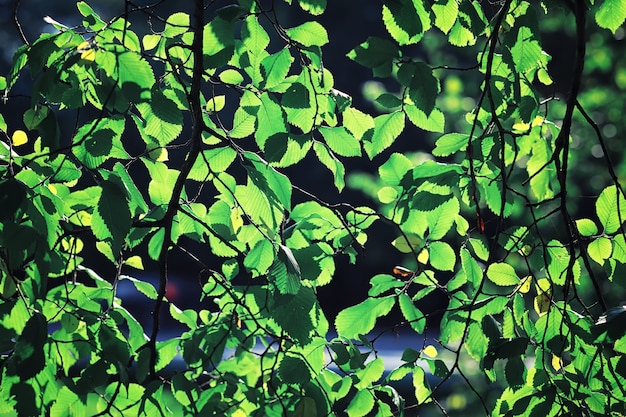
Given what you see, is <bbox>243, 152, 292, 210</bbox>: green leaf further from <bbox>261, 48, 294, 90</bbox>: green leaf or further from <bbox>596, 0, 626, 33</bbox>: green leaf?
<bbox>596, 0, 626, 33</bbox>: green leaf

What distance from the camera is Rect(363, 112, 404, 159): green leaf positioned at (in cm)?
106

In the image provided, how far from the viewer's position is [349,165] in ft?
29.9

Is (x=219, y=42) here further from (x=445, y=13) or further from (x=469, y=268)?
(x=469, y=268)

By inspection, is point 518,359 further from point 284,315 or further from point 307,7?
point 307,7

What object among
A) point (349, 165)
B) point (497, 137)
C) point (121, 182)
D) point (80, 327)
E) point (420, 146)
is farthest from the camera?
point (349, 165)

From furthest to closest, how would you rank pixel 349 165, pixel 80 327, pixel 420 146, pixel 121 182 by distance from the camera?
pixel 349 165, pixel 420 146, pixel 80 327, pixel 121 182

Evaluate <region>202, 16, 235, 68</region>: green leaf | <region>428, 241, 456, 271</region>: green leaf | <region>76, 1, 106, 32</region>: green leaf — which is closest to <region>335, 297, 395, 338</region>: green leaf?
<region>428, 241, 456, 271</region>: green leaf

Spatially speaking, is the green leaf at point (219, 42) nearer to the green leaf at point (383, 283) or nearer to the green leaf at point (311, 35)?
the green leaf at point (311, 35)

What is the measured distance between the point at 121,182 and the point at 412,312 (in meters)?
0.49

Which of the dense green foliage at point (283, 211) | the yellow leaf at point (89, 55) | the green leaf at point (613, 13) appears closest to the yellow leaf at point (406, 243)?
the dense green foliage at point (283, 211)

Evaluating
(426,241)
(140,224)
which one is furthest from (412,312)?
(140,224)

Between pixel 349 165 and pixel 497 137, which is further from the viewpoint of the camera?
pixel 349 165

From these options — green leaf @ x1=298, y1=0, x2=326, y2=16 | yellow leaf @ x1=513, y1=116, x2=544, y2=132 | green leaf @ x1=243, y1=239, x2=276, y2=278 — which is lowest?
green leaf @ x1=243, y1=239, x2=276, y2=278

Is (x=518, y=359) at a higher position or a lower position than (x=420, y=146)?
lower
